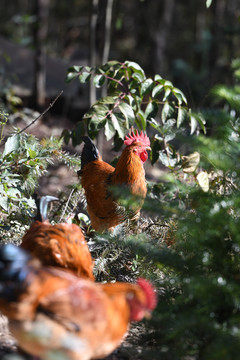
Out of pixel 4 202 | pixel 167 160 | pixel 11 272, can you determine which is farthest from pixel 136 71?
pixel 11 272

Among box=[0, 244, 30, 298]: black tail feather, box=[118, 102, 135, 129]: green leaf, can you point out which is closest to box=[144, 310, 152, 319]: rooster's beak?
box=[0, 244, 30, 298]: black tail feather

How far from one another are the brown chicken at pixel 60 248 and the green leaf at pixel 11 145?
0.82 meters

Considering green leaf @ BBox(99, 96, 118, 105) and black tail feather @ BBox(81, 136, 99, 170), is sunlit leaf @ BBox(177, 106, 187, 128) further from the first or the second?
black tail feather @ BBox(81, 136, 99, 170)

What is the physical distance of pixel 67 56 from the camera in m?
16.4

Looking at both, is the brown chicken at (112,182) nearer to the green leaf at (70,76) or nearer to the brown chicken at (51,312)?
the green leaf at (70,76)

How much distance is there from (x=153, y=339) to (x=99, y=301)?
71 centimetres

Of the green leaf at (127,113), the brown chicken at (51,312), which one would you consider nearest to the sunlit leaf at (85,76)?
the green leaf at (127,113)

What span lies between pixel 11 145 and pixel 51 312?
1657 millimetres

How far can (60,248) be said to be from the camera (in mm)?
2391

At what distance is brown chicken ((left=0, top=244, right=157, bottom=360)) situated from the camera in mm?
1753

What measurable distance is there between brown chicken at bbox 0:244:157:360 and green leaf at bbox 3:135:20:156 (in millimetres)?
1446

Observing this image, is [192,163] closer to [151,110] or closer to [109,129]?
[151,110]

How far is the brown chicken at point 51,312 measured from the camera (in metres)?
1.75

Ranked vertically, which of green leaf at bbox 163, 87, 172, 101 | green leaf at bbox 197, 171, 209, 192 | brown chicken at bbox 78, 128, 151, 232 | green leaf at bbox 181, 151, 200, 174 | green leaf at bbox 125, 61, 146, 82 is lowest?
brown chicken at bbox 78, 128, 151, 232
